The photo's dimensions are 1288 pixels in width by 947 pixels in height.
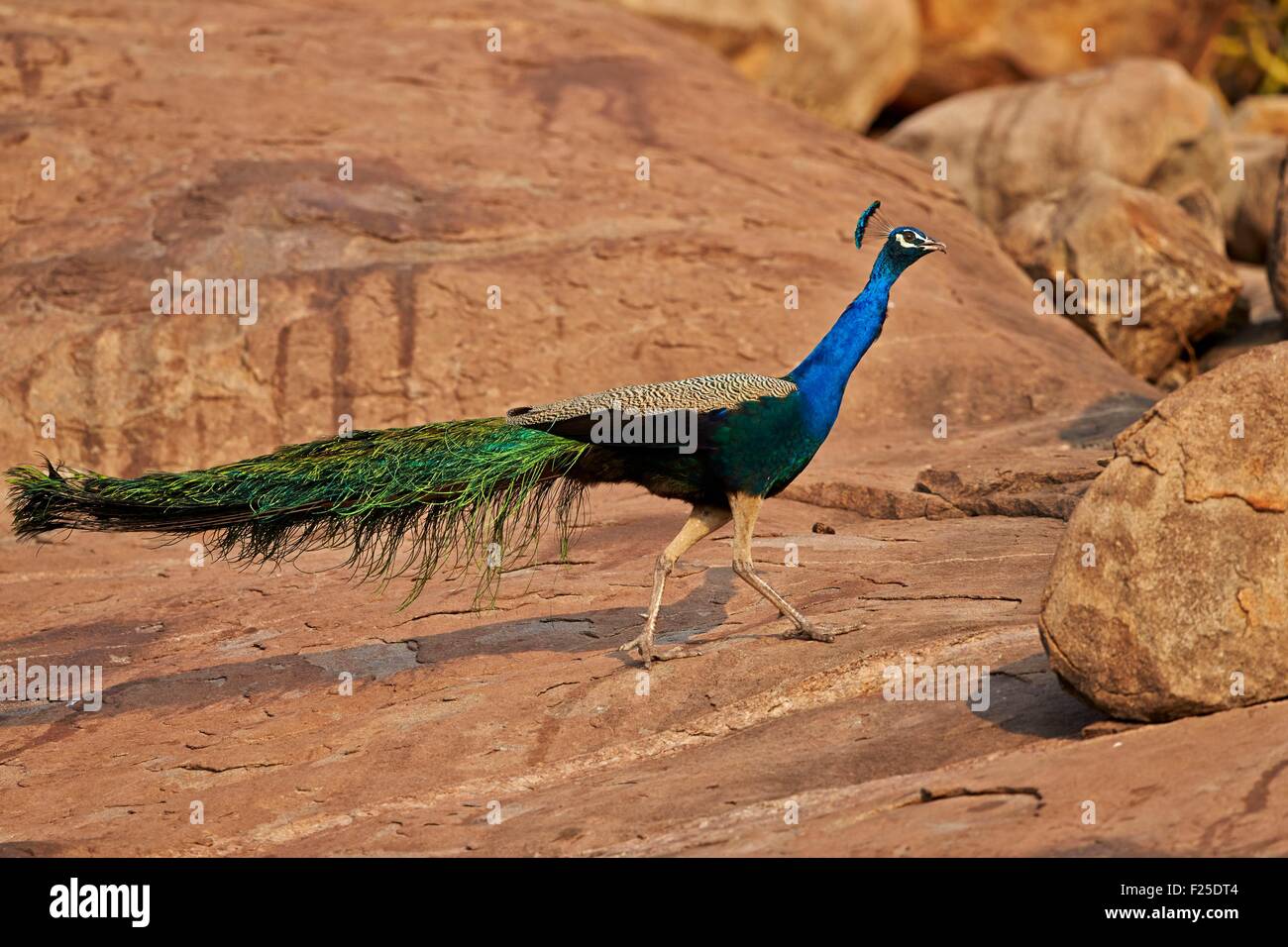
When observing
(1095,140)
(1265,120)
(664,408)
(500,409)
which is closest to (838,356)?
(664,408)

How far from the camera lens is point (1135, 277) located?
15867 mm

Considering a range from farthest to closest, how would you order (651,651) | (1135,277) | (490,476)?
(1135,277)
(651,651)
(490,476)

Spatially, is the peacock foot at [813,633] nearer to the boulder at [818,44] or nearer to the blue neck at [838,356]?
the blue neck at [838,356]

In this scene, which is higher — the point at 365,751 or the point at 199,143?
the point at 199,143

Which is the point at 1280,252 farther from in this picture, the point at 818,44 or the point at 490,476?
the point at 818,44

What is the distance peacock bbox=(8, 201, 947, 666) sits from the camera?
743 centimetres

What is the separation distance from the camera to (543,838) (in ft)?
19.2

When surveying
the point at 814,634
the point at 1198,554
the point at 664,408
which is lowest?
the point at 814,634

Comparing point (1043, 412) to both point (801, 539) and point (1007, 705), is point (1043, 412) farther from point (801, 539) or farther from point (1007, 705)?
point (1007, 705)

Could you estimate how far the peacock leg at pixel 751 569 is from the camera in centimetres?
755

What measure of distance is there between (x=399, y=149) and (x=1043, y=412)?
657cm

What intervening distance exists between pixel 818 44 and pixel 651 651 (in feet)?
61.1

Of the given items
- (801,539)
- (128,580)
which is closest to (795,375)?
(801,539)

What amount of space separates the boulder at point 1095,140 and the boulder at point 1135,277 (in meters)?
4.45
